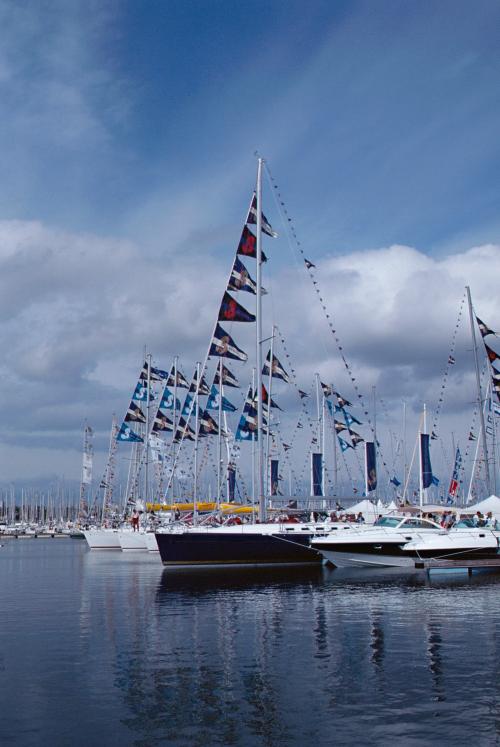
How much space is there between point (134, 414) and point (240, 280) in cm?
3101

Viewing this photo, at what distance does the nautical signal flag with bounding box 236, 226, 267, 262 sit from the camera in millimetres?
51062

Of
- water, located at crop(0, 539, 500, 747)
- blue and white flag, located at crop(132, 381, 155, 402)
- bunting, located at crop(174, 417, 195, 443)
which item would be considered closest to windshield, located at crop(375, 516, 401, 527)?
water, located at crop(0, 539, 500, 747)

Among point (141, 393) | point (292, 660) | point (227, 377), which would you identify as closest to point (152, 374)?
point (141, 393)

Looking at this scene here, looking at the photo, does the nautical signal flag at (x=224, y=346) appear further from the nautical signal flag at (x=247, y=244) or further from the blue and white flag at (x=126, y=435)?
the blue and white flag at (x=126, y=435)

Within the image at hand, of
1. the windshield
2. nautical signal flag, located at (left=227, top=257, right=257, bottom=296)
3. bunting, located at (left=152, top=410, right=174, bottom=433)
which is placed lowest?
the windshield

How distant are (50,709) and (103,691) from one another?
1.46m

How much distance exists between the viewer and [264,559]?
47.6 meters

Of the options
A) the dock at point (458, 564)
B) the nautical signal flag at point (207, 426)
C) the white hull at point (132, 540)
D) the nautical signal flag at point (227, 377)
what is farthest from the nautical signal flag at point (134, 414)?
the dock at point (458, 564)

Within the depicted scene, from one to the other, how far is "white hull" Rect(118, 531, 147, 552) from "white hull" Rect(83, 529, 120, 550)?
23.4 ft

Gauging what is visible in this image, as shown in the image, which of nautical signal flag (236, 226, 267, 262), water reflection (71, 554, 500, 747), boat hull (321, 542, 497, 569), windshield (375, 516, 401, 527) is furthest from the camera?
nautical signal flag (236, 226, 267, 262)

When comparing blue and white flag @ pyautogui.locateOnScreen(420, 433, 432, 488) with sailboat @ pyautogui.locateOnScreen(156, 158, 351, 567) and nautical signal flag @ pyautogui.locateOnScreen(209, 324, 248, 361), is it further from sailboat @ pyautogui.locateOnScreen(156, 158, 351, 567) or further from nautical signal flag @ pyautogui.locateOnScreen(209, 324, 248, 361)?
nautical signal flag @ pyautogui.locateOnScreen(209, 324, 248, 361)

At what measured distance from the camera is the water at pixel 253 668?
44.1ft

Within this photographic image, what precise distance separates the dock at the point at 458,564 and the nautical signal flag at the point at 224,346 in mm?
16546

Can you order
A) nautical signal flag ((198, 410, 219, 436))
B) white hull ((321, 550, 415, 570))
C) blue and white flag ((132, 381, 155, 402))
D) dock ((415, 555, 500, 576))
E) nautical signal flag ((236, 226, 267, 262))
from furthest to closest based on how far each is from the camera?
blue and white flag ((132, 381, 155, 402)), nautical signal flag ((198, 410, 219, 436)), nautical signal flag ((236, 226, 267, 262)), white hull ((321, 550, 415, 570)), dock ((415, 555, 500, 576))
